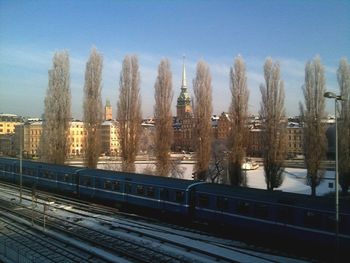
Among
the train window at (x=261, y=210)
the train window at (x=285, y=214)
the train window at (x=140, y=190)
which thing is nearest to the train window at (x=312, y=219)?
the train window at (x=285, y=214)

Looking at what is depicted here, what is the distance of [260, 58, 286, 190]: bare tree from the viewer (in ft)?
103

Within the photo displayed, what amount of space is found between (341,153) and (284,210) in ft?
63.8

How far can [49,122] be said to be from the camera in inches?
1571

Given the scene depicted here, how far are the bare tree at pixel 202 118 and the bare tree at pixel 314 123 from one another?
8.56 metres

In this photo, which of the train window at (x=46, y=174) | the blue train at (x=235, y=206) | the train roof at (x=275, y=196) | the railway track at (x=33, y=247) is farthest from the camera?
the train window at (x=46, y=174)

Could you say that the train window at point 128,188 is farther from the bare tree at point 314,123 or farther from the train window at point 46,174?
the bare tree at point 314,123

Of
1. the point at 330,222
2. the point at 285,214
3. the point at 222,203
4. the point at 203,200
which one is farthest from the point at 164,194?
the point at 330,222

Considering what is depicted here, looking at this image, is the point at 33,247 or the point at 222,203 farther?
the point at 222,203

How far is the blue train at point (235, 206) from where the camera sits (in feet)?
49.1

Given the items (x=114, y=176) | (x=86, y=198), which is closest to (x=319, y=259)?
(x=114, y=176)

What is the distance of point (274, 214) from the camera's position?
16.6 m

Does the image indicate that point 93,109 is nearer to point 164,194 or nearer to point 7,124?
point 164,194

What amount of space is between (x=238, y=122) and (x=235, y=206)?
658 inches

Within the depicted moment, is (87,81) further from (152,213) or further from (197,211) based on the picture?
(197,211)
